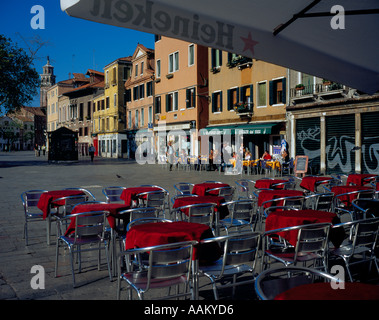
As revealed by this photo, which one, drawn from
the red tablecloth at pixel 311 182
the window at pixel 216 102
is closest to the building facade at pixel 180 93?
the window at pixel 216 102

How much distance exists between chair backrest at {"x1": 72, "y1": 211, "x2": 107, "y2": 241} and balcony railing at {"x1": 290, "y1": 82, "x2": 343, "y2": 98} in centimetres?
1821

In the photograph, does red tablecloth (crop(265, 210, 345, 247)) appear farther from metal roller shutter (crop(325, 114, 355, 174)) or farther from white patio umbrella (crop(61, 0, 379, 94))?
metal roller shutter (crop(325, 114, 355, 174))

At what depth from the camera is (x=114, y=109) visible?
53.2 meters

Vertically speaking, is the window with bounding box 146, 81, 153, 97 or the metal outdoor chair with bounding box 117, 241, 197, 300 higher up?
the window with bounding box 146, 81, 153, 97

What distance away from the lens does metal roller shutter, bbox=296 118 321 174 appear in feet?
75.8

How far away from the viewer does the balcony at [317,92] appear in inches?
832

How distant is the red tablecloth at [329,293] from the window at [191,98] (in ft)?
103

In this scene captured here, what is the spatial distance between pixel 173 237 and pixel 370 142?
18.5 meters

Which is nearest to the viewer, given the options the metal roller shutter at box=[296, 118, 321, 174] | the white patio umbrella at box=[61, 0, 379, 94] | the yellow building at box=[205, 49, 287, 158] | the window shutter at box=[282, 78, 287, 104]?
the white patio umbrella at box=[61, 0, 379, 94]

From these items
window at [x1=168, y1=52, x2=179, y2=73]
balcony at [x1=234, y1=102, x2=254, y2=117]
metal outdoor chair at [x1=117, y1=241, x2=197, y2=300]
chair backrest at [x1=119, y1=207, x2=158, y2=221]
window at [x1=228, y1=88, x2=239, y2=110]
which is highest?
window at [x1=168, y1=52, x2=179, y2=73]

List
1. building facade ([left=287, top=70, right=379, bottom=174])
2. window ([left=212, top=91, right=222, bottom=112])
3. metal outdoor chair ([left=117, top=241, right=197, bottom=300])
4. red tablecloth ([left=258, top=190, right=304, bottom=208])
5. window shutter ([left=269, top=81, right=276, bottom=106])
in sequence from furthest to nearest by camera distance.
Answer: window ([left=212, top=91, right=222, bottom=112]), window shutter ([left=269, top=81, right=276, bottom=106]), building facade ([left=287, top=70, right=379, bottom=174]), red tablecloth ([left=258, top=190, right=304, bottom=208]), metal outdoor chair ([left=117, top=241, right=197, bottom=300])

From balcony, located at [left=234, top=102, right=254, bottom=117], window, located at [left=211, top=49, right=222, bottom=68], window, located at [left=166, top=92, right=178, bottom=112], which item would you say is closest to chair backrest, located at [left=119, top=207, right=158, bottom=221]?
balcony, located at [left=234, top=102, right=254, bottom=117]

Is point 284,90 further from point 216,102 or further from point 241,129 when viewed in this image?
point 216,102
